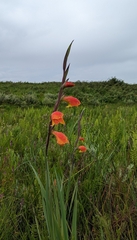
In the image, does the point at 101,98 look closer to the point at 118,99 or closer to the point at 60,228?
the point at 118,99

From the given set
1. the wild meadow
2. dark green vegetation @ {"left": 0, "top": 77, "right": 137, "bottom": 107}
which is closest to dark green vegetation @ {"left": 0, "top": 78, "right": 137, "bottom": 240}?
the wild meadow

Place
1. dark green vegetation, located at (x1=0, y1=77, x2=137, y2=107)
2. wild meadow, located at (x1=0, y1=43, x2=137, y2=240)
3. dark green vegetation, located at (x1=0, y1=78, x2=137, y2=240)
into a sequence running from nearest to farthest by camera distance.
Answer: wild meadow, located at (x1=0, y1=43, x2=137, y2=240)
dark green vegetation, located at (x1=0, y1=78, x2=137, y2=240)
dark green vegetation, located at (x1=0, y1=77, x2=137, y2=107)

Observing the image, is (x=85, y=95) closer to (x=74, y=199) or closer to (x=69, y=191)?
(x=69, y=191)

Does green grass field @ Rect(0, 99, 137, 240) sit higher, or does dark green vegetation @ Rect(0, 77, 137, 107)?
dark green vegetation @ Rect(0, 77, 137, 107)

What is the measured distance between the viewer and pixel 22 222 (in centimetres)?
137

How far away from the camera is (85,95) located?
8086 millimetres

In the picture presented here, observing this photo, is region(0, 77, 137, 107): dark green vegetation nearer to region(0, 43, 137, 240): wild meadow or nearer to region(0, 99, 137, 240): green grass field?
region(0, 43, 137, 240): wild meadow

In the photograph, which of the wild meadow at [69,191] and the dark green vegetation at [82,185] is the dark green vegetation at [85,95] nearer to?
the dark green vegetation at [82,185]

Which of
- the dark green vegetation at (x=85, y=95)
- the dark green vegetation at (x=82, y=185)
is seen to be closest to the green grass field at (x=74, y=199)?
the dark green vegetation at (x=82, y=185)

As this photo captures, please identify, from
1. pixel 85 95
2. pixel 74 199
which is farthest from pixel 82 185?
pixel 85 95

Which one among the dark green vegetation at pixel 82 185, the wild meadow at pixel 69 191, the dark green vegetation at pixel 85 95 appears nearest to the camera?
the wild meadow at pixel 69 191

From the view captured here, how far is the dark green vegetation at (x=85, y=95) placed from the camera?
269 inches

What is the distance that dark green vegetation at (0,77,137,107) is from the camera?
6.83m

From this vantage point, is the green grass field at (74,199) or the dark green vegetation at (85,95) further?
the dark green vegetation at (85,95)
